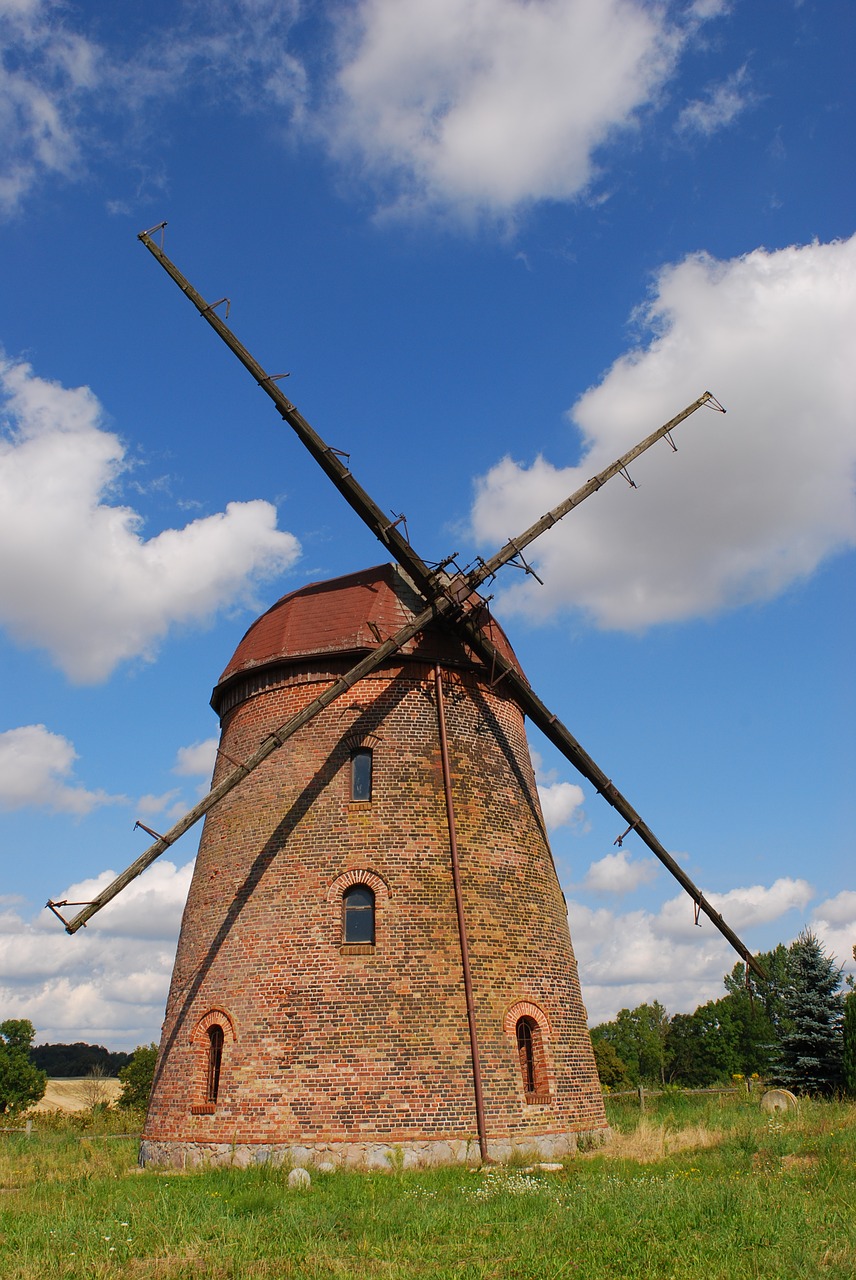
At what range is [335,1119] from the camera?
1086cm

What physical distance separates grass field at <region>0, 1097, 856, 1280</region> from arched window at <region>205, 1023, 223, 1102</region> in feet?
3.55

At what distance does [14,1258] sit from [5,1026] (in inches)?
1941

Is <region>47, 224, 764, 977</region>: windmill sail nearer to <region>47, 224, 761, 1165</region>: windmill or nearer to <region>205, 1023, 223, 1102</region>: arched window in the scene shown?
<region>47, 224, 761, 1165</region>: windmill

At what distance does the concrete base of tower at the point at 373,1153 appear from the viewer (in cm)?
1061

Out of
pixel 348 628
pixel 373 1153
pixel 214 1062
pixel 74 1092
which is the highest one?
pixel 348 628

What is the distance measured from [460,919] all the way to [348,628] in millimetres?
4476

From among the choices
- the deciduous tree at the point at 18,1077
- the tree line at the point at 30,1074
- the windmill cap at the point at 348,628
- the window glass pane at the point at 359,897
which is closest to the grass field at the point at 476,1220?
the window glass pane at the point at 359,897

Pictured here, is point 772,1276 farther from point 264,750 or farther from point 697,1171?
point 264,750

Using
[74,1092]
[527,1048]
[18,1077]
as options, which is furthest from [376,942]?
[74,1092]

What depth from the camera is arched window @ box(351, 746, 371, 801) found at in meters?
12.8

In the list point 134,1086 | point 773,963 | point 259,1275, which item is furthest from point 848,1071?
point 773,963

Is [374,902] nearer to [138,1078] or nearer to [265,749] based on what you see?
[265,749]

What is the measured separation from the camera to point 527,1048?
1227cm

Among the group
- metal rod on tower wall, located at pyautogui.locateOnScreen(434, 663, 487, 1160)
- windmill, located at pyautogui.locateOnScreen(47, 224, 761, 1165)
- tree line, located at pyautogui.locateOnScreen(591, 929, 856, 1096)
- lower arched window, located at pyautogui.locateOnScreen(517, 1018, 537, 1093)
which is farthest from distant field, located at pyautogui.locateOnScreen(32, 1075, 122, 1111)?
metal rod on tower wall, located at pyautogui.locateOnScreen(434, 663, 487, 1160)
